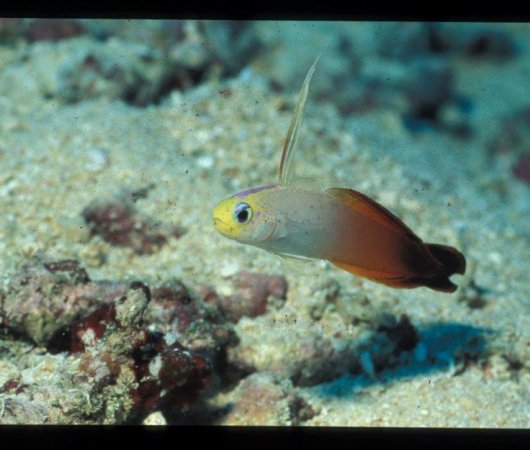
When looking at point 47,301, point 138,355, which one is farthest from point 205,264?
point 138,355

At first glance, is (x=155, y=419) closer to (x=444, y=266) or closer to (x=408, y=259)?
(x=408, y=259)

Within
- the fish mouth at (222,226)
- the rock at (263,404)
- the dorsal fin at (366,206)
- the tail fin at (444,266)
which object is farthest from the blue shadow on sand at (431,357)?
the fish mouth at (222,226)

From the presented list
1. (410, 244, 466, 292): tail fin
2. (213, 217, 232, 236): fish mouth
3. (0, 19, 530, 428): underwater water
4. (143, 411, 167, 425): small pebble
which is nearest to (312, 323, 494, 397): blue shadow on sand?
(0, 19, 530, 428): underwater water

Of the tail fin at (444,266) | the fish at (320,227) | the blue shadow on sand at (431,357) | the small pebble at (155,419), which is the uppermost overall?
the fish at (320,227)

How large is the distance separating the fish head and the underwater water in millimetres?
208

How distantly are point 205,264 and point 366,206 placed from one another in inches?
57.0

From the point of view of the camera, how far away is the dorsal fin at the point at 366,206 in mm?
2234

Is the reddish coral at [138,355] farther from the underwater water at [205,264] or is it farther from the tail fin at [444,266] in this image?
the tail fin at [444,266]

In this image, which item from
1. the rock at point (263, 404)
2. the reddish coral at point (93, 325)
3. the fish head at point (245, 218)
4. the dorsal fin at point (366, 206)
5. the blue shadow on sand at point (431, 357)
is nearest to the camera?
the fish head at point (245, 218)

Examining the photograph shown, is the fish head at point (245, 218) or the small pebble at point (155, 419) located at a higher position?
the fish head at point (245, 218)

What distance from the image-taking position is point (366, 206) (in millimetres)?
2262

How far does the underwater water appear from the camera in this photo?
8.12ft

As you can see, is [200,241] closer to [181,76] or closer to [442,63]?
[181,76]

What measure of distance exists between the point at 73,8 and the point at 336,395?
290cm
